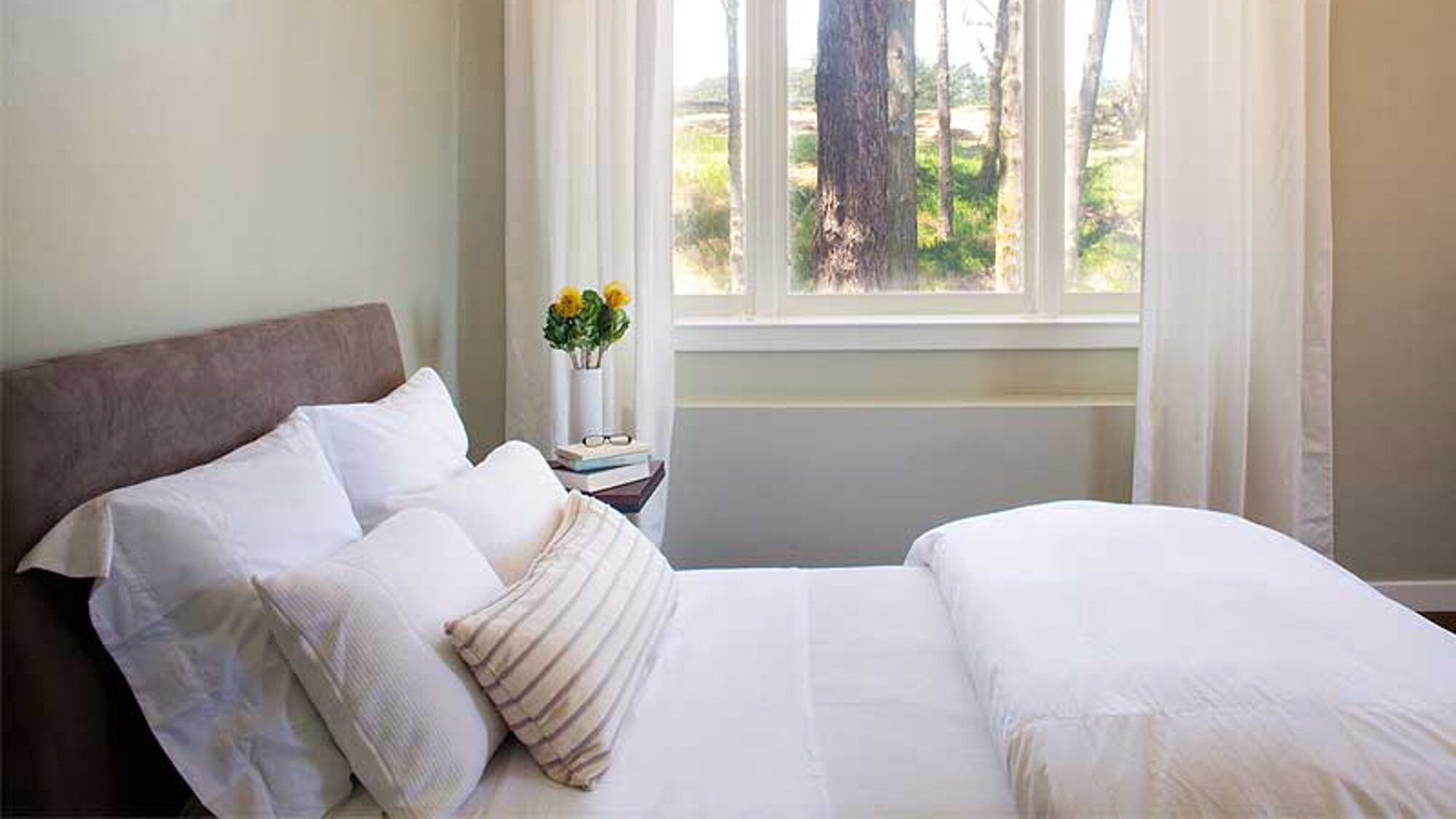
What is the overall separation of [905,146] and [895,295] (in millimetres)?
456

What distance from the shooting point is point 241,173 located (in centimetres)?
197

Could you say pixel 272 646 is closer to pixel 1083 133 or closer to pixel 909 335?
pixel 909 335

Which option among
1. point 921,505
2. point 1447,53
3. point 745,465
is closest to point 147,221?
point 745,465

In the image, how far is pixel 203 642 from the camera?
1.31 meters

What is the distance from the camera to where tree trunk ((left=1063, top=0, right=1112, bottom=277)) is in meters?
3.44

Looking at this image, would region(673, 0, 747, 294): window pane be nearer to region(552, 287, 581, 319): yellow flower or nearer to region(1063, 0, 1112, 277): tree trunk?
region(552, 287, 581, 319): yellow flower

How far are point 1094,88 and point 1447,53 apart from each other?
1000mm

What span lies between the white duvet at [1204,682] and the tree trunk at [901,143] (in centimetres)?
173

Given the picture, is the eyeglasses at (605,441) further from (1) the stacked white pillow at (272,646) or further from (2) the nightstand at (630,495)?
(1) the stacked white pillow at (272,646)

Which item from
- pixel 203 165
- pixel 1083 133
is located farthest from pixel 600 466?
pixel 1083 133

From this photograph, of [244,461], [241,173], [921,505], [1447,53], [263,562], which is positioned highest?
[1447,53]

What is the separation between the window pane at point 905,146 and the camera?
3.48 meters

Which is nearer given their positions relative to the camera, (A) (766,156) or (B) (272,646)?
(B) (272,646)

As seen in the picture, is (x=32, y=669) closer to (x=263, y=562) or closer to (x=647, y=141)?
(x=263, y=562)
